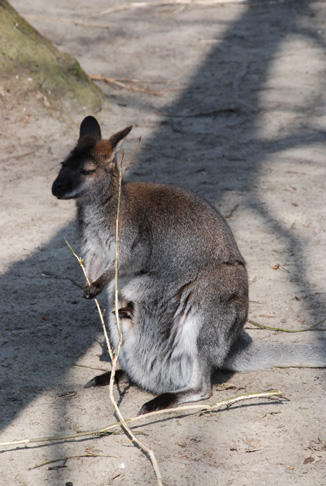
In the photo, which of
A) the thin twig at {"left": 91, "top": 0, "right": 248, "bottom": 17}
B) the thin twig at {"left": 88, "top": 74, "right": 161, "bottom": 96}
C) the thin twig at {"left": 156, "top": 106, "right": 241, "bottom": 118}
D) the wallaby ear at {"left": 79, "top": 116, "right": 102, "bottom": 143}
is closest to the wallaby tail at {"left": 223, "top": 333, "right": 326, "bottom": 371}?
the wallaby ear at {"left": 79, "top": 116, "right": 102, "bottom": 143}

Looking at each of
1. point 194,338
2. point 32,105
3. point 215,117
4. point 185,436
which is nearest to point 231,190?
point 215,117

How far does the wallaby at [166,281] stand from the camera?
3273 millimetres

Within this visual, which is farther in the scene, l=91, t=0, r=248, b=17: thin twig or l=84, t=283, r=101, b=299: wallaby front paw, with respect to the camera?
l=91, t=0, r=248, b=17: thin twig

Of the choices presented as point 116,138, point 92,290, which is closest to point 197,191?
point 116,138

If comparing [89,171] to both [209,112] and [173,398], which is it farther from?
[209,112]

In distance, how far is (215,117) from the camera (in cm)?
706

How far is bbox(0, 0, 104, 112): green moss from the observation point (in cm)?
629

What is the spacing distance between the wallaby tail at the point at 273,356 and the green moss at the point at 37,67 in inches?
150

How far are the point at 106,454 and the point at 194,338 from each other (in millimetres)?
739

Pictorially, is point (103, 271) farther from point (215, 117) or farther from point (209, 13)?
point (209, 13)

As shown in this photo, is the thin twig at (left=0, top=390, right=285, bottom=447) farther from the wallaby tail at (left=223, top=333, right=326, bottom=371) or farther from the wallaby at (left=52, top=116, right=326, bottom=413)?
the wallaby tail at (left=223, top=333, right=326, bottom=371)

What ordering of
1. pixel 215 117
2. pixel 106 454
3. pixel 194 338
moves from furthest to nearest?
pixel 215 117 → pixel 194 338 → pixel 106 454

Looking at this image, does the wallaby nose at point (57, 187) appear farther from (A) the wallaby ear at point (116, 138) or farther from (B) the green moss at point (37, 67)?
(B) the green moss at point (37, 67)

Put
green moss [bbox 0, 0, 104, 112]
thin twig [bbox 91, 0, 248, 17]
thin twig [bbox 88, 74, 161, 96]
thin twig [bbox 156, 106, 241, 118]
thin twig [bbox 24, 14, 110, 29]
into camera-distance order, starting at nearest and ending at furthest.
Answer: green moss [bbox 0, 0, 104, 112], thin twig [bbox 156, 106, 241, 118], thin twig [bbox 88, 74, 161, 96], thin twig [bbox 24, 14, 110, 29], thin twig [bbox 91, 0, 248, 17]
